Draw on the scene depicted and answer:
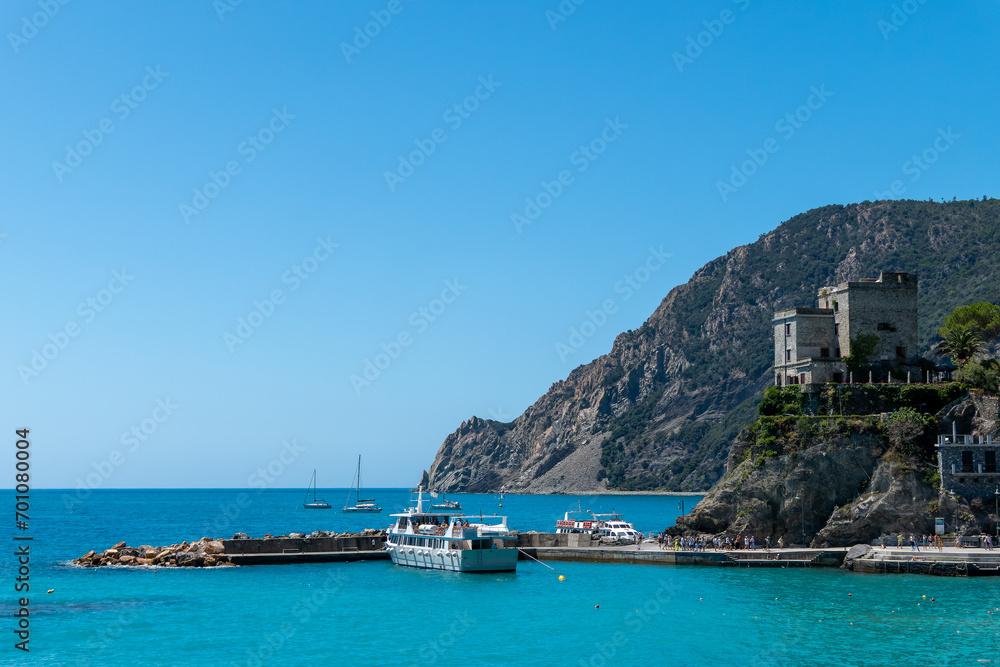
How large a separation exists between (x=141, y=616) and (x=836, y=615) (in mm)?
36756

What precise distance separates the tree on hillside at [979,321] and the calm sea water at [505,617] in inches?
1366

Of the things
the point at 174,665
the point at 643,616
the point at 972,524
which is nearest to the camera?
the point at 174,665

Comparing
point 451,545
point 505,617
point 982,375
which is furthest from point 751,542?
point 505,617

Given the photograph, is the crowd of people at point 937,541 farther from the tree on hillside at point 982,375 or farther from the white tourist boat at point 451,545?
the white tourist boat at point 451,545

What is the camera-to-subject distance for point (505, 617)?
2052 inches

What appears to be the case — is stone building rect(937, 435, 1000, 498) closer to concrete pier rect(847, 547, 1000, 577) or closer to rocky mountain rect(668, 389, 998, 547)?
rocky mountain rect(668, 389, 998, 547)

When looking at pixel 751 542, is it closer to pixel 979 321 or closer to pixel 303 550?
pixel 979 321

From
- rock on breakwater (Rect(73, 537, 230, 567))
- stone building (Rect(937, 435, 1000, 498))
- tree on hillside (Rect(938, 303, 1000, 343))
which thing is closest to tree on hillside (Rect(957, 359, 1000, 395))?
stone building (Rect(937, 435, 1000, 498))

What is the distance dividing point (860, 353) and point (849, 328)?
2.27 m

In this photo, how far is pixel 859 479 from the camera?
71.3 m

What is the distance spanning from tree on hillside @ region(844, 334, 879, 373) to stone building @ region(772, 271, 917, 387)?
1.37ft

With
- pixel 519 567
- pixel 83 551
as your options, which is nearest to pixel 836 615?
pixel 519 567

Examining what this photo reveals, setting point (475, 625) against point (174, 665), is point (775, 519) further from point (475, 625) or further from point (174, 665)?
point (174, 665)

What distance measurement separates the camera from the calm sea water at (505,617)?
140 feet
